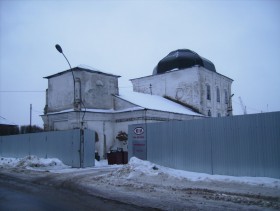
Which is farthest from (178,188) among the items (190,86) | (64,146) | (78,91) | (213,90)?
(213,90)

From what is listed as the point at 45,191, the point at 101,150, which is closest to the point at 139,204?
the point at 45,191

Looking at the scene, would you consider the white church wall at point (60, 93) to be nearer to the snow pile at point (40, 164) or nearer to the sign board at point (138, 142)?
the snow pile at point (40, 164)

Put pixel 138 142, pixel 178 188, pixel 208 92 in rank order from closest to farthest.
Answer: pixel 178 188, pixel 138 142, pixel 208 92

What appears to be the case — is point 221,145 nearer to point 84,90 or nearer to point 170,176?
point 170,176

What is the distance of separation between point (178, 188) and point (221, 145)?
11.4 feet

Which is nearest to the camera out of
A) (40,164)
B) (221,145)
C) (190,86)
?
(221,145)

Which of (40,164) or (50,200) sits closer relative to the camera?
(50,200)

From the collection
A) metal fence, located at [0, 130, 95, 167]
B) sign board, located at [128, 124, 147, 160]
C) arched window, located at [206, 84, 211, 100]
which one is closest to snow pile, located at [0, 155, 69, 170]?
metal fence, located at [0, 130, 95, 167]

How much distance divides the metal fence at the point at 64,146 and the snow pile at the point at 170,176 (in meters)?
6.89

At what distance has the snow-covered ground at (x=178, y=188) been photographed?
8695mm

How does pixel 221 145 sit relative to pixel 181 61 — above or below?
below

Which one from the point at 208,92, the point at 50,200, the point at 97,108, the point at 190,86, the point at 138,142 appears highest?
the point at 190,86

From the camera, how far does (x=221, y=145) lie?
13555mm

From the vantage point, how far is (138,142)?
17.2m
